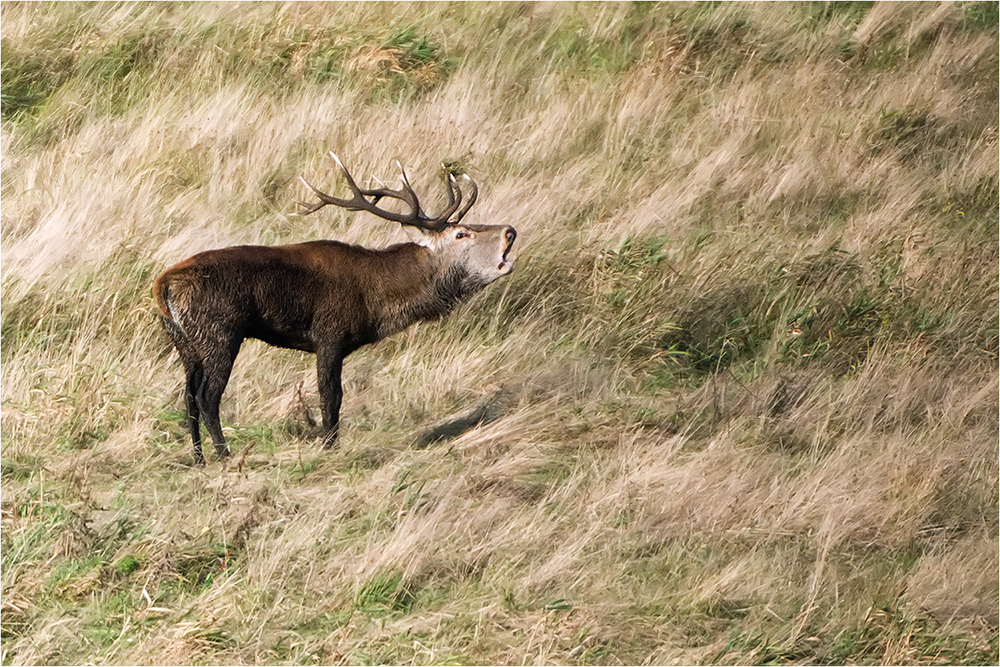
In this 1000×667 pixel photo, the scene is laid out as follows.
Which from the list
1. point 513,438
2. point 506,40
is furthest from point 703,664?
point 506,40

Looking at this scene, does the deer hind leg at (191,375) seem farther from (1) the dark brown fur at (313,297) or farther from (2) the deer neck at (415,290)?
(2) the deer neck at (415,290)

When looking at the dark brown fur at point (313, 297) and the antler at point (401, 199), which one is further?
the antler at point (401, 199)

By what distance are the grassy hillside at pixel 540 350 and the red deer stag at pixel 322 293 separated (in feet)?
1.18

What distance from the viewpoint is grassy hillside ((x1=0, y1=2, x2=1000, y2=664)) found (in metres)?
5.46

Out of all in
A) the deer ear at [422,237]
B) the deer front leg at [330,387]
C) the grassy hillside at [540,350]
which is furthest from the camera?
the deer ear at [422,237]

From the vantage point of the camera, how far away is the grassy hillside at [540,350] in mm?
5457

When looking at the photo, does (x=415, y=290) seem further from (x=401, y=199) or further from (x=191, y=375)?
(x=191, y=375)

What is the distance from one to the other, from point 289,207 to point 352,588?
4088 millimetres

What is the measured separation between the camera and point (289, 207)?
899 cm

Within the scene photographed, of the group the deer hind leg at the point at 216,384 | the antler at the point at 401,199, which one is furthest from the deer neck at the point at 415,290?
the deer hind leg at the point at 216,384

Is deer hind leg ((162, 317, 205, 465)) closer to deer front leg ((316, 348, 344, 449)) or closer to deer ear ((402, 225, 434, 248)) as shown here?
deer front leg ((316, 348, 344, 449))

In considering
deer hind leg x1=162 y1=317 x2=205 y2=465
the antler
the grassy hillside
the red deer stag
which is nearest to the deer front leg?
the red deer stag

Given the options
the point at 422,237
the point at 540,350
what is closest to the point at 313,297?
the point at 422,237

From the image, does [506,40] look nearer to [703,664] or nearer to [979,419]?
[979,419]
